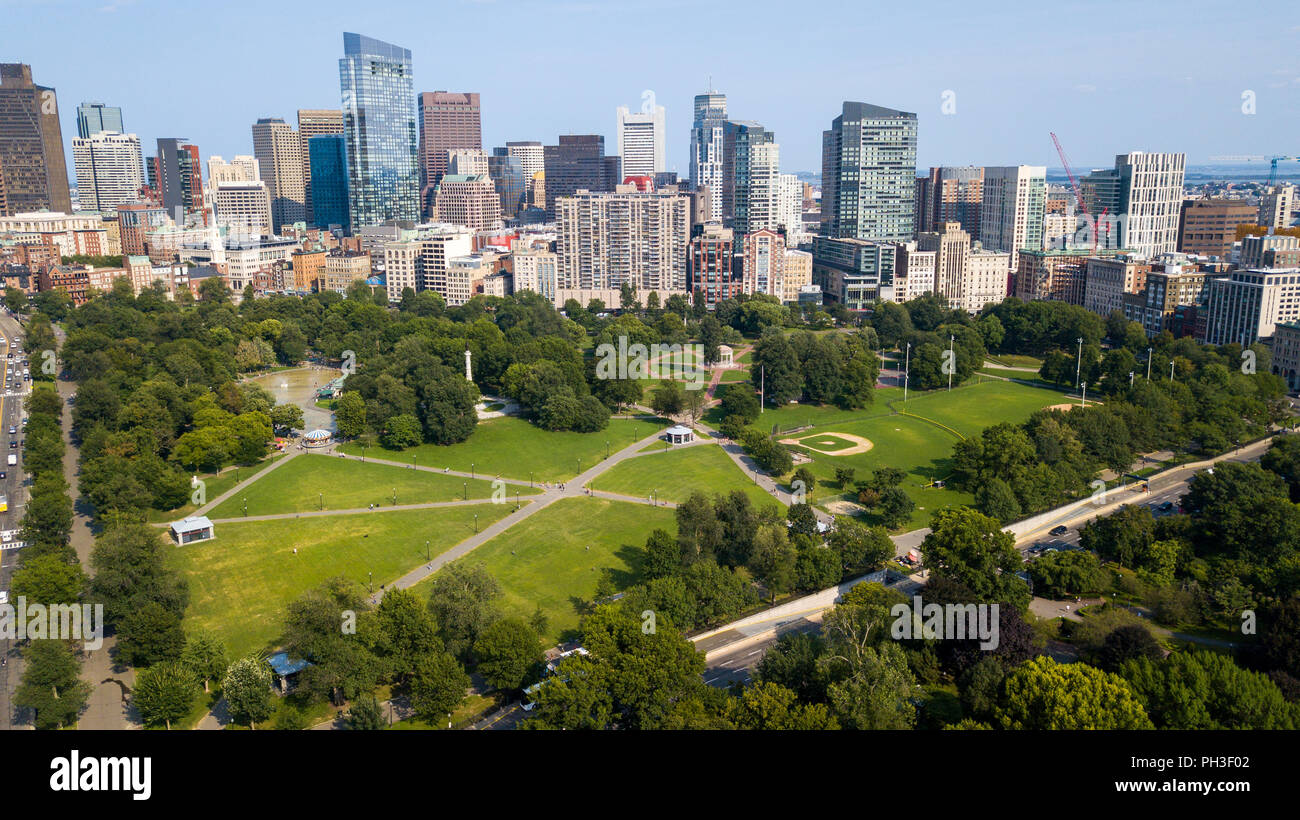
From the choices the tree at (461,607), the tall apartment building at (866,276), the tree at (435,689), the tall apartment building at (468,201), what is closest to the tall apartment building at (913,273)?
the tall apartment building at (866,276)

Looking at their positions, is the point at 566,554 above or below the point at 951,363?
below

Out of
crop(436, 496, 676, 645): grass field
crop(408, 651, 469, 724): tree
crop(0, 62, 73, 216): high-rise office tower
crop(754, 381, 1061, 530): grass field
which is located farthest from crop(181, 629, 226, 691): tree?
crop(0, 62, 73, 216): high-rise office tower

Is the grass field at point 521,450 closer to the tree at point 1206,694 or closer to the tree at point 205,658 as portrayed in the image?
the tree at point 205,658

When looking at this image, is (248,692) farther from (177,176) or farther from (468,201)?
(177,176)

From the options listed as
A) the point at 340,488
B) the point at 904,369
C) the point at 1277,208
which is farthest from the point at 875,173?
the point at 340,488
